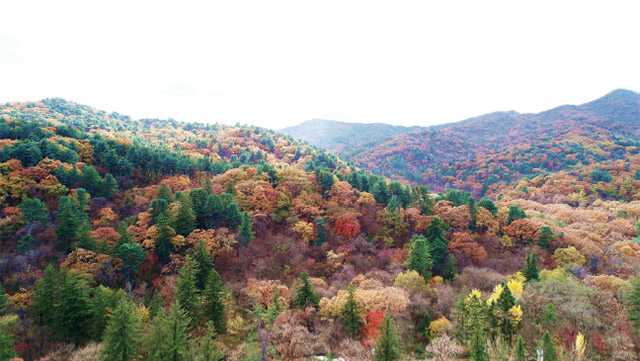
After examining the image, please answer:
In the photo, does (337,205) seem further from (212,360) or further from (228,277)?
(212,360)

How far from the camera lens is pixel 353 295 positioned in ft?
93.9

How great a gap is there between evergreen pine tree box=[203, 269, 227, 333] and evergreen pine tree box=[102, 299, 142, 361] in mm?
7792

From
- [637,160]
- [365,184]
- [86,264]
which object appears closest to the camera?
[86,264]

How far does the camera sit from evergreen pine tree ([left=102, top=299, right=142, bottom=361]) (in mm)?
21422

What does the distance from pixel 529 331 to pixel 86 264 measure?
48196 mm

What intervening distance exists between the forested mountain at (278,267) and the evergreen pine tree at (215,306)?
0.49 feet

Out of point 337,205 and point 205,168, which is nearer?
point 337,205

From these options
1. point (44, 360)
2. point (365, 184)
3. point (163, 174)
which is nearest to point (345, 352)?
point (44, 360)

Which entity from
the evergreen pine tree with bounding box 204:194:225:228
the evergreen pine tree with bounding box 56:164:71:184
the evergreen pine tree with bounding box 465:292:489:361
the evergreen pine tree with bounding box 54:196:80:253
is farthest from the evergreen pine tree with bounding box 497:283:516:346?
the evergreen pine tree with bounding box 56:164:71:184

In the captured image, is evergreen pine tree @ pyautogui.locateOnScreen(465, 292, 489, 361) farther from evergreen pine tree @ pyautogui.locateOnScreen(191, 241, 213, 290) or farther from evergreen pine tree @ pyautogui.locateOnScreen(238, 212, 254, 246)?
evergreen pine tree @ pyautogui.locateOnScreen(238, 212, 254, 246)

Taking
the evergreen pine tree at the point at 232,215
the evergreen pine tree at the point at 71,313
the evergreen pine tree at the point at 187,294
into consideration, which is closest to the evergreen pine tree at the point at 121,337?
the evergreen pine tree at the point at 187,294

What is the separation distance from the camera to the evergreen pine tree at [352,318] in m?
28.1

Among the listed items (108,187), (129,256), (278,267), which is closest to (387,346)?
(278,267)

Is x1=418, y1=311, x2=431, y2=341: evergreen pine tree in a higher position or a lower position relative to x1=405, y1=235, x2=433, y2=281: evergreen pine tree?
lower
